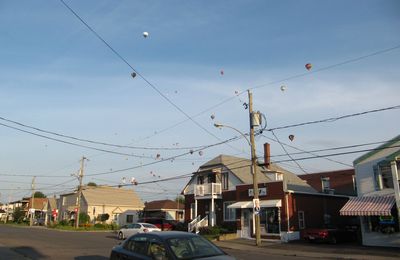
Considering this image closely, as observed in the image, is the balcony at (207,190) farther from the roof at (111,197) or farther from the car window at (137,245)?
the roof at (111,197)

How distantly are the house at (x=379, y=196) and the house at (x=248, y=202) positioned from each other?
579cm

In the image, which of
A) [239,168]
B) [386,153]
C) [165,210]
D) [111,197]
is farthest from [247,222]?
[111,197]

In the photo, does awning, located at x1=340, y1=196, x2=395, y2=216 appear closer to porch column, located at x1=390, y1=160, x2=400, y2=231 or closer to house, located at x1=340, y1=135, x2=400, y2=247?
house, located at x1=340, y1=135, x2=400, y2=247

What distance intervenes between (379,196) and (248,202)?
10.8 m

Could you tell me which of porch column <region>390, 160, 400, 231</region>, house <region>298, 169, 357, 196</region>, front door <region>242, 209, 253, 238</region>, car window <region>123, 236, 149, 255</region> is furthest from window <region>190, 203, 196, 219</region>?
car window <region>123, 236, 149, 255</region>

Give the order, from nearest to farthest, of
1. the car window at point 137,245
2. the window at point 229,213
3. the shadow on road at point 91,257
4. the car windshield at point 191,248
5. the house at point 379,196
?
the car windshield at point 191,248 → the car window at point 137,245 → the shadow on road at point 91,257 → the house at point 379,196 → the window at point 229,213

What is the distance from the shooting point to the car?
7898 mm

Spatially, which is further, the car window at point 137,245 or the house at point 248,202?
the house at point 248,202

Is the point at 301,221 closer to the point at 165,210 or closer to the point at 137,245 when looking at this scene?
the point at 137,245

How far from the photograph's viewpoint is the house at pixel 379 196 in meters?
23.2

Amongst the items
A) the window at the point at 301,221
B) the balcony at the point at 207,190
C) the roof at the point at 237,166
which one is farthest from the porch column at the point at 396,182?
the balcony at the point at 207,190

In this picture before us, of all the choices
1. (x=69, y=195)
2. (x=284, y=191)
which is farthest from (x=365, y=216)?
(x=69, y=195)

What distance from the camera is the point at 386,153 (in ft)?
80.0

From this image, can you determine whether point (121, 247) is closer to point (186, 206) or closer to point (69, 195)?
point (186, 206)
